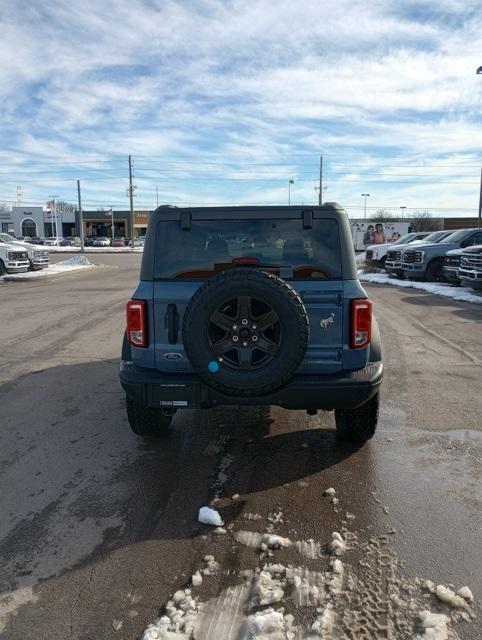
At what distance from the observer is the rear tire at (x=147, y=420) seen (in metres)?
4.17

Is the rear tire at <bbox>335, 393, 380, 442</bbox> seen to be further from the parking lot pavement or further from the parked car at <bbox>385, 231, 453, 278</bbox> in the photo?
the parked car at <bbox>385, 231, 453, 278</bbox>

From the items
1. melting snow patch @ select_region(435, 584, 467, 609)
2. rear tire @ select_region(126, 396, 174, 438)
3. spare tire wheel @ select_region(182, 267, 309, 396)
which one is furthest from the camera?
rear tire @ select_region(126, 396, 174, 438)

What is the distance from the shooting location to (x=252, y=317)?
343 cm

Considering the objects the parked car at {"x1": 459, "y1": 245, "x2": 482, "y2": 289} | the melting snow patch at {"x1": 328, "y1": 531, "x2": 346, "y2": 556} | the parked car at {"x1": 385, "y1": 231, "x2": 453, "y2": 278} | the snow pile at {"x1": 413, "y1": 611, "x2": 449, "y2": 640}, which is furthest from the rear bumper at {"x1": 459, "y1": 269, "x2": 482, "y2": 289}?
the snow pile at {"x1": 413, "y1": 611, "x2": 449, "y2": 640}

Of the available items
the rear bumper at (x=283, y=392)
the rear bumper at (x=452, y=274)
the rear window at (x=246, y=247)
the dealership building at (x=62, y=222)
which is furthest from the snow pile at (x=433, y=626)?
the dealership building at (x=62, y=222)

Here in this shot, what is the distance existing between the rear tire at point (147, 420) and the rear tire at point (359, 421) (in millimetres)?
1396

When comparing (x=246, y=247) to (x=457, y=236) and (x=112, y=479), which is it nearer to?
(x=112, y=479)

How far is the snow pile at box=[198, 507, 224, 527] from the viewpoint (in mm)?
3111

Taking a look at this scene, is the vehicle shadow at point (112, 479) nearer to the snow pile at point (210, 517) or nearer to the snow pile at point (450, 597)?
the snow pile at point (210, 517)

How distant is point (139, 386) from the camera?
369 centimetres

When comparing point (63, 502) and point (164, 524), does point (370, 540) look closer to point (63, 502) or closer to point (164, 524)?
point (164, 524)

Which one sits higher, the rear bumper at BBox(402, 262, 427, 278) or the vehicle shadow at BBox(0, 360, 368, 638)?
the rear bumper at BBox(402, 262, 427, 278)

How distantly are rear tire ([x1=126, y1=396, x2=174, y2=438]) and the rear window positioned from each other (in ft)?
3.65

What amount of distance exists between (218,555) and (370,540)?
87cm
